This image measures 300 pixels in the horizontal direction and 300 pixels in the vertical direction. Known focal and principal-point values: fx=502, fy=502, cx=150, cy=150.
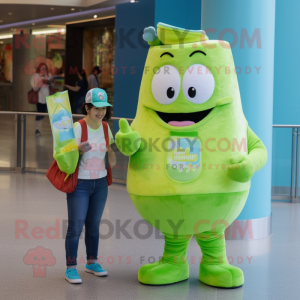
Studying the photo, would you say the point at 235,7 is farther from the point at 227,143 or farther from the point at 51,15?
the point at 51,15

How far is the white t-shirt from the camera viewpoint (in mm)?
3516

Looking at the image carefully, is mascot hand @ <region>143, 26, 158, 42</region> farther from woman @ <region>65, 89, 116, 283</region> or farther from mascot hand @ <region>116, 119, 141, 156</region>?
mascot hand @ <region>116, 119, 141, 156</region>

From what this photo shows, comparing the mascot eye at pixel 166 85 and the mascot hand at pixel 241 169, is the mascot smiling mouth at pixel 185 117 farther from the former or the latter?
the mascot hand at pixel 241 169

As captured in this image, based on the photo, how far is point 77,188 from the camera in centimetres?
351

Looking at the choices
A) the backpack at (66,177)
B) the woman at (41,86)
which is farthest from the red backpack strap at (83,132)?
the woman at (41,86)

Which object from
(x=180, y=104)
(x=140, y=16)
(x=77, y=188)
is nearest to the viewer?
(x=180, y=104)

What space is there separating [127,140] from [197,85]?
23.1 inches

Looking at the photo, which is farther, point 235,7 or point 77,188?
point 235,7

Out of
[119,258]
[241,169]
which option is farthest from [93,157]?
[119,258]

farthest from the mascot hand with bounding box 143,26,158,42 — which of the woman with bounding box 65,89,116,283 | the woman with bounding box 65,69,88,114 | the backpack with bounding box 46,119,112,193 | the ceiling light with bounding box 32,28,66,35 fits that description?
the ceiling light with bounding box 32,28,66,35

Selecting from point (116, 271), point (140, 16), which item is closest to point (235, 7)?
point (116, 271)

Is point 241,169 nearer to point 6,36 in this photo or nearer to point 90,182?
point 90,182

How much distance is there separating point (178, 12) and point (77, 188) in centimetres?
514

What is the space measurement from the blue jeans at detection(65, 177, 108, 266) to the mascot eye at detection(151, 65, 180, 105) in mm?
757
